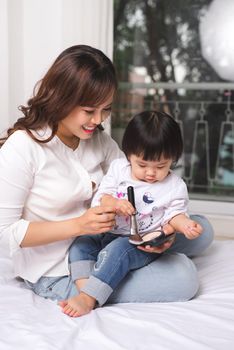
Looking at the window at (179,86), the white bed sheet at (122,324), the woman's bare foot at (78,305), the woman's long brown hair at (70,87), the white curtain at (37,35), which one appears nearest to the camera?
the white bed sheet at (122,324)

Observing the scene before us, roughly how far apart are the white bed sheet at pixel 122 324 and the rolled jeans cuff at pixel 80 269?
0.37 ft

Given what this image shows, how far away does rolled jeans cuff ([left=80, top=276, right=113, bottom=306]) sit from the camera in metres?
1.22

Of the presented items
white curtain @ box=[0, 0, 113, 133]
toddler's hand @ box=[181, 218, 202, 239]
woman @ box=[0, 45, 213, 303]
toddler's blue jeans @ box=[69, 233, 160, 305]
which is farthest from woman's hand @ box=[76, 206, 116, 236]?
white curtain @ box=[0, 0, 113, 133]

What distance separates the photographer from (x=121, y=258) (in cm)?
128

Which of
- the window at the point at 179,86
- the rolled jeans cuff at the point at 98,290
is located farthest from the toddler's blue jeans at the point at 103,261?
the window at the point at 179,86

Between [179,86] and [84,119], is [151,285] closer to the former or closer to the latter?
[84,119]

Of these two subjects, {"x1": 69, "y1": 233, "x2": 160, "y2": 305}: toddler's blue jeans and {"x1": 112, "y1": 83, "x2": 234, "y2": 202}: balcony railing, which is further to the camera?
{"x1": 112, "y1": 83, "x2": 234, "y2": 202}: balcony railing

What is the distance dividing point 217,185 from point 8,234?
2.22 m

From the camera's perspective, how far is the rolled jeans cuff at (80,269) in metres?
1.32

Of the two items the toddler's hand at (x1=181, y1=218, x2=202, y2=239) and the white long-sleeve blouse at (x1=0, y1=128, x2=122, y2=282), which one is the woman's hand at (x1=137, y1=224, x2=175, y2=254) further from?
the white long-sleeve blouse at (x1=0, y1=128, x2=122, y2=282)

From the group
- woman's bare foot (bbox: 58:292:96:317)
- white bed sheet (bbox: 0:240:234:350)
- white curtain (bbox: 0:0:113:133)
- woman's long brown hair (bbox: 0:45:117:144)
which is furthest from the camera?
white curtain (bbox: 0:0:113:133)

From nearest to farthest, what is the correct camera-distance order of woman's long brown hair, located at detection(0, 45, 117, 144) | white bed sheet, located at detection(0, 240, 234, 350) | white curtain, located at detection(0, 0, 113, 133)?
white bed sheet, located at detection(0, 240, 234, 350) < woman's long brown hair, located at detection(0, 45, 117, 144) < white curtain, located at detection(0, 0, 113, 133)

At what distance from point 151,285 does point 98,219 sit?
294mm

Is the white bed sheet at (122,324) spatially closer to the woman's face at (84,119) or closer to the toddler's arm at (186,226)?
the toddler's arm at (186,226)
